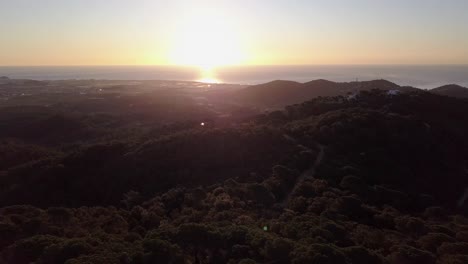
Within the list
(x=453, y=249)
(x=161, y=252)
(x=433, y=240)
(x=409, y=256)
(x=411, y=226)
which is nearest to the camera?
(x=161, y=252)

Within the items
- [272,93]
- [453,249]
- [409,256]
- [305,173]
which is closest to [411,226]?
[453,249]

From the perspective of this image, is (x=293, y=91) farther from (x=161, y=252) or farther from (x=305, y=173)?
(x=161, y=252)

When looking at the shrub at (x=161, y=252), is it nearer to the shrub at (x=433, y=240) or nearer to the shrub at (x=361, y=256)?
the shrub at (x=361, y=256)

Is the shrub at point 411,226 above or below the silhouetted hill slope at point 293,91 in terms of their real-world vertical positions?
below

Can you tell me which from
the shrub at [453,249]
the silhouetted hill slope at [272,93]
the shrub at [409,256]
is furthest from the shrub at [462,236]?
the silhouetted hill slope at [272,93]

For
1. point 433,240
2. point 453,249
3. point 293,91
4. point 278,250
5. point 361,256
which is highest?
point 293,91

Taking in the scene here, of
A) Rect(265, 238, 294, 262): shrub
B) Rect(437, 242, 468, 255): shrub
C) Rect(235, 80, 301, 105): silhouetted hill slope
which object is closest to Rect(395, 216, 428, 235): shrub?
Rect(437, 242, 468, 255): shrub

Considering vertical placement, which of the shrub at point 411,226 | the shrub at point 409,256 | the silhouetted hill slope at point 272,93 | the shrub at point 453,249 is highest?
the silhouetted hill slope at point 272,93
